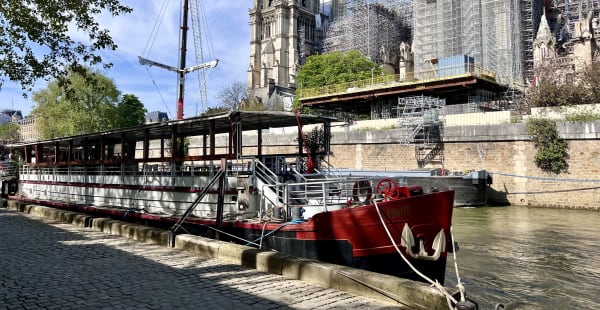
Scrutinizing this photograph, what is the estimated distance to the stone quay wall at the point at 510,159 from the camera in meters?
23.2

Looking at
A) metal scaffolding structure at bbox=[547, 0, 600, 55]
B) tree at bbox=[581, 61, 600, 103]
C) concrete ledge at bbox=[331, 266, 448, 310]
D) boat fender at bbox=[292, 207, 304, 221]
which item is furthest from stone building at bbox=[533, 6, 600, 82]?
concrete ledge at bbox=[331, 266, 448, 310]

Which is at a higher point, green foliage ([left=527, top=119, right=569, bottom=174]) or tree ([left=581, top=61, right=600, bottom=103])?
tree ([left=581, top=61, right=600, bottom=103])

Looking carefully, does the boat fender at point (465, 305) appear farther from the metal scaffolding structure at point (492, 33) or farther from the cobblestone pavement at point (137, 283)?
the metal scaffolding structure at point (492, 33)

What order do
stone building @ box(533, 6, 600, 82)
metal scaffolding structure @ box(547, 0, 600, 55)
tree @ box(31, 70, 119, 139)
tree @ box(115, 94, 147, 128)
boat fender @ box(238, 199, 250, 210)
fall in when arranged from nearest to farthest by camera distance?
boat fender @ box(238, 199, 250, 210) < stone building @ box(533, 6, 600, 82) < tree @ box(31, 70, 119, 139) < metal scaffolding structure @ box(547, 0, 600, 55) < tree @ box(115, 94, 147, 128)

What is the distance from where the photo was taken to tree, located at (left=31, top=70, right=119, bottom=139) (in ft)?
162

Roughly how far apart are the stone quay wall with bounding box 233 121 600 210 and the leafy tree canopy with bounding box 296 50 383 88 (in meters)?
27.5

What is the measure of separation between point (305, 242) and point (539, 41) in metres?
50.2

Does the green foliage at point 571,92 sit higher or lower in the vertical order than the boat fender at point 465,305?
higher

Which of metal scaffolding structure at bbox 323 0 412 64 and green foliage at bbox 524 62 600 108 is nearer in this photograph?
green foliage at bbox 524 62 600 108

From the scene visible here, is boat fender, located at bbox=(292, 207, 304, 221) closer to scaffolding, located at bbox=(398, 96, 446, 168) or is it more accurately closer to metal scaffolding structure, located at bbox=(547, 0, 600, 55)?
scaffolding, located at bbox=(398, 96, 446, 168)

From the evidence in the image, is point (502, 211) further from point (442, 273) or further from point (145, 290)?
point (145, 290)

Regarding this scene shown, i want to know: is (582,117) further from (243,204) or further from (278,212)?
(243,204)

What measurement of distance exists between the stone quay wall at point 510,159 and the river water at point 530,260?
3719 millimetres

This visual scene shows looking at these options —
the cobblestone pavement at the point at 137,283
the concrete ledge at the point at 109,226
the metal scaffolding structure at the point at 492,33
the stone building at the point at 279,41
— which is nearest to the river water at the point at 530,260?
the cobblestone pavement at the point at 137,283
